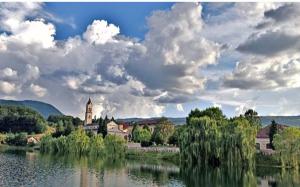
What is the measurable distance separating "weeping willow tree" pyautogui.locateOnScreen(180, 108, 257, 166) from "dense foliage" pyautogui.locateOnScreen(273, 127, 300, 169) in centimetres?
455

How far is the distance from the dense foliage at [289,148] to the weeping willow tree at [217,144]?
455 cm

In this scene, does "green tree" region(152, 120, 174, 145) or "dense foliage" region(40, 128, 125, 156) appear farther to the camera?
"green tree" region(152, 120, 174, 145)

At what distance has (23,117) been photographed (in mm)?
142125

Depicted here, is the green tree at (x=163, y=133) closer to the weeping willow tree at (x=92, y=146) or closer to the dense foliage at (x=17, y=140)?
the weeping willow tree at (x=92, y=146)

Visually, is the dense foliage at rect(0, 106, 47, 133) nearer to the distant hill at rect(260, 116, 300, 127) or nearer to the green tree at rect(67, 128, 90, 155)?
the green tree at rect(67, 128, 90, 155)

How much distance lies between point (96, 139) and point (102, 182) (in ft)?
137

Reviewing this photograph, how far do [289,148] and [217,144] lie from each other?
9730mm

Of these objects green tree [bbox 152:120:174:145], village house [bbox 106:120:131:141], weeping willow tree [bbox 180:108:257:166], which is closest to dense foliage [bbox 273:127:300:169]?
weeping willow tree [bbox 180:108:257:166]

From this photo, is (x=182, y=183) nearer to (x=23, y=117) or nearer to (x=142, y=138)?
(x=142, y=138)

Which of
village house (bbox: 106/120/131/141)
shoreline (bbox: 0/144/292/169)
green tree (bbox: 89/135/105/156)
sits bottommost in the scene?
shoreline (bbox: 0/144/292/169)

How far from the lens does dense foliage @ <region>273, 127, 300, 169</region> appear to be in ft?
165

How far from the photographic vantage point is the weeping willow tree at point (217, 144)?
47.1 meters

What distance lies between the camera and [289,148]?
5056cm

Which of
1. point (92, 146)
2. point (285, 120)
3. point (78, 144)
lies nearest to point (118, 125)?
point (78, 144)
